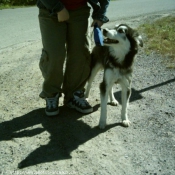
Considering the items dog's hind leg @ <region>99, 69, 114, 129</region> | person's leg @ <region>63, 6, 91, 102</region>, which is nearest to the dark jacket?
person's leg @ <region>63, 6, 91, 102</region>

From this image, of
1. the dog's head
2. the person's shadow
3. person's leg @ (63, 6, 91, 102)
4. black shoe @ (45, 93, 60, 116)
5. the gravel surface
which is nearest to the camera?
the gravel surface

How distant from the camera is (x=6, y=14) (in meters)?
11.4

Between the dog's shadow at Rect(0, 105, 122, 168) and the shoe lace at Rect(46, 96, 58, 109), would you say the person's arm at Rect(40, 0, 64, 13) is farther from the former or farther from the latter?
the dog's shadow at Rect(0, 105, 122, 168)

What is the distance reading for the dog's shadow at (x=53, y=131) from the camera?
3.25m

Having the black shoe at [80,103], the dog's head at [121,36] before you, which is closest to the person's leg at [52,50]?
the black shoe at [80,103]

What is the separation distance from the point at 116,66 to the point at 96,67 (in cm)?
53

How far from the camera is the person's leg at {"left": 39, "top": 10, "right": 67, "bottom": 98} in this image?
359 centimetres

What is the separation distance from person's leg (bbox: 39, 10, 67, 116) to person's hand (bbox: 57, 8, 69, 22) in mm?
145

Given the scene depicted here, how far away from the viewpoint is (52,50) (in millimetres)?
3656

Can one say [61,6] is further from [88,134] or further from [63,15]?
[88,134]

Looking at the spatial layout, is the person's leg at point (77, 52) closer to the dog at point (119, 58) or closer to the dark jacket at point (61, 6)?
the dark jacket at point (61, 6)

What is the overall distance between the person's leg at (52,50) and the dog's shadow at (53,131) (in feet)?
1.28

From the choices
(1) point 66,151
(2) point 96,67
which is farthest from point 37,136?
(2) point 96,67

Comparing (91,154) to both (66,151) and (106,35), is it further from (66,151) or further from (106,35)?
(106,35)
